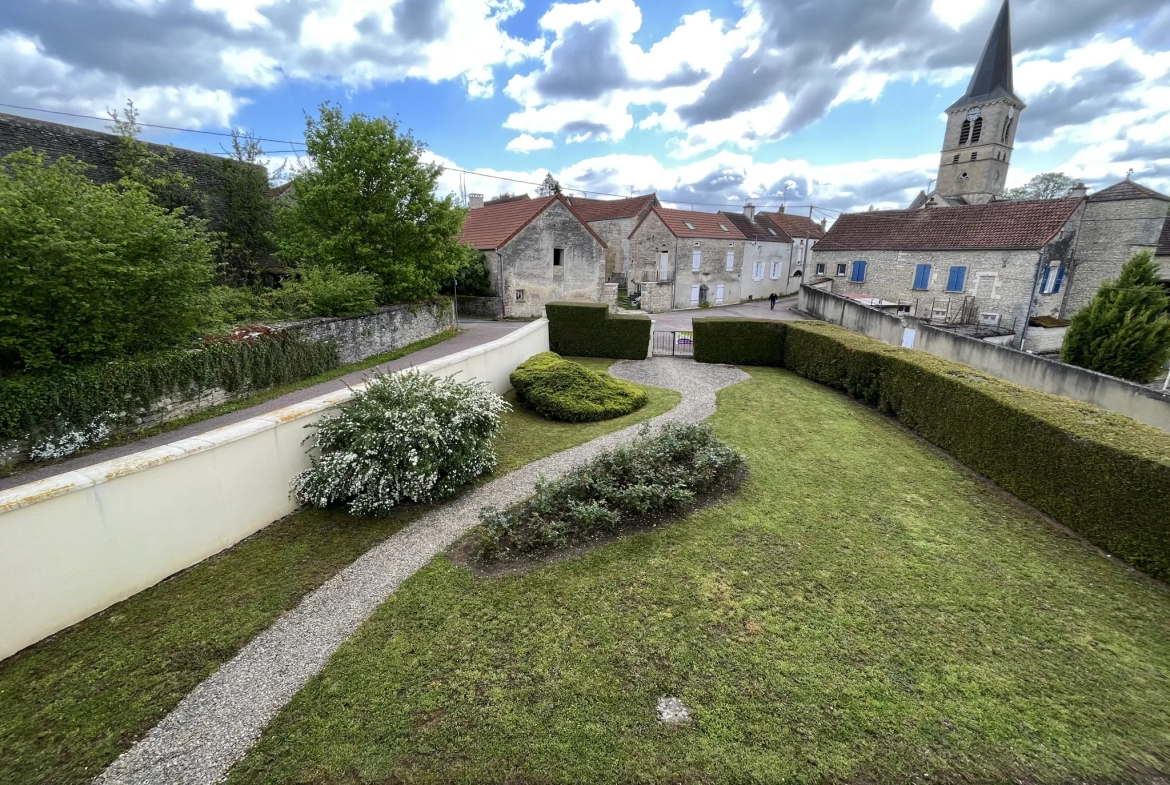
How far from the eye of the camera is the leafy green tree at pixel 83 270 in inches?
307

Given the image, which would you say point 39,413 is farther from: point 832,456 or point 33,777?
point 832,456

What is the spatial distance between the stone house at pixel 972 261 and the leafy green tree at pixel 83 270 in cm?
3257

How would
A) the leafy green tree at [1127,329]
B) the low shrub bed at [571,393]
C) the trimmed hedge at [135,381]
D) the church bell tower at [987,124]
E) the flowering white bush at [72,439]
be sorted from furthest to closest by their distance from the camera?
1. the church bell tower at [987,124]
2. the leafy green tree at [1127,329]
3. the low shrub bed at [571,393]
4. the flowering white bush at [72,439]
5. the trimmed hedge at [135,381]

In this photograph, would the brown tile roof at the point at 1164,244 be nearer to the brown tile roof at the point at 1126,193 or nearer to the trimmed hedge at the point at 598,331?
the brown tile roof at the point at 1126,193

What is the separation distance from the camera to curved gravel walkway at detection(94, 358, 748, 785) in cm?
340

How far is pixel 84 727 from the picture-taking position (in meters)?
3.66

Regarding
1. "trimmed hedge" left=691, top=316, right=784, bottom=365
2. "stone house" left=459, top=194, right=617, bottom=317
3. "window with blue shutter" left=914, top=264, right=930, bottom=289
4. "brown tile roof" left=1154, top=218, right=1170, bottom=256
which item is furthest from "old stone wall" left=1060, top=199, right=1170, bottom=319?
"stone house" left=459, top=194, right=617, bottom=317

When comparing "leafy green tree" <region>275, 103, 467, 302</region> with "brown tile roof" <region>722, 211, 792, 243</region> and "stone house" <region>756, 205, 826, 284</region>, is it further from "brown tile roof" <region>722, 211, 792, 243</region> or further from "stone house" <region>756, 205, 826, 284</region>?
"stone house" <region>756, 205, 826, 284</region>

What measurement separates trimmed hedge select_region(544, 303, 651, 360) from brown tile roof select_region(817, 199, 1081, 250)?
21.9m

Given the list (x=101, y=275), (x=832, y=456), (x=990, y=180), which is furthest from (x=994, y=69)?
(x=101, y=275)

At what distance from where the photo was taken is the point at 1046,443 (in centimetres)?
707

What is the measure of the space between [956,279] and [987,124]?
24.4m

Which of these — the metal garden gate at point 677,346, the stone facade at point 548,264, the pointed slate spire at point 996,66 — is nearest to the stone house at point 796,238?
the pointed slate spire at point 996,66

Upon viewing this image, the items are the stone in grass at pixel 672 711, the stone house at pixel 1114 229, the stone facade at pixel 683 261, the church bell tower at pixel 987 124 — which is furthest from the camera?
the church bell tower at pixel 987 124
